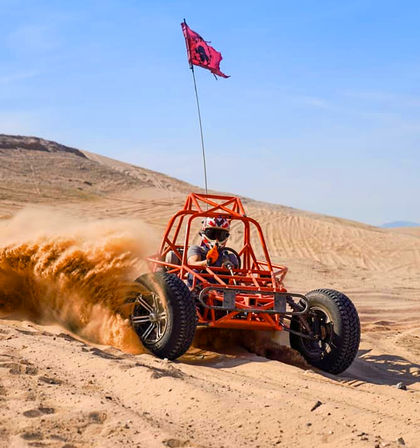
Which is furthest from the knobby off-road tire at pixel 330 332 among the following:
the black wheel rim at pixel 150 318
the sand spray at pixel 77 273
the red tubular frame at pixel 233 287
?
the sand spray at pixel 77 273

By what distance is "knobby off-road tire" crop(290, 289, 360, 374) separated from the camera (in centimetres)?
599

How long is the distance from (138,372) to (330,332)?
7.62 ft

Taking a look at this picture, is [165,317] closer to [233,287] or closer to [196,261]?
[233,287]

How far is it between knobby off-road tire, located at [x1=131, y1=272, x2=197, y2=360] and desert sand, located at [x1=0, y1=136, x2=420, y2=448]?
16cm

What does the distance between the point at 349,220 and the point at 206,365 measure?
41.7 meters

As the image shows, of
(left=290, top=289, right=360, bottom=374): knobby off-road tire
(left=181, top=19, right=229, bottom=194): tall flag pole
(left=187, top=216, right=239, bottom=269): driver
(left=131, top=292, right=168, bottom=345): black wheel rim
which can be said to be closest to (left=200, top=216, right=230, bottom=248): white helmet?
(left=187, top=216, right=239, bottom=269): driver

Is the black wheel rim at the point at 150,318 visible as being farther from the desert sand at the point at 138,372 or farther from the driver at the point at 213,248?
the driver at the point at 213,248

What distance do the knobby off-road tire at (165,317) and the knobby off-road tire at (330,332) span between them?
1301 mm

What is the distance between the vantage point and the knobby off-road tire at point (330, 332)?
5.99 metres

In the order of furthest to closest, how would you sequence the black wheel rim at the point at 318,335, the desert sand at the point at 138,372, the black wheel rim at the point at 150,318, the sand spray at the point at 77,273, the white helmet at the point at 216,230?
1. the white helmet at the point at 216,230
2. the sand spray at the point at 77,273
3. the black wheel rim at the point at 318,335
4. the black wheel rim at the point at 150,318
5. the desert sand at the point at 138,372

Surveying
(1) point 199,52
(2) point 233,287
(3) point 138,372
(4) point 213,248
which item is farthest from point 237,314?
(1) point 199,52

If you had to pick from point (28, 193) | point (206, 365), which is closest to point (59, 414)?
point (206, 365)

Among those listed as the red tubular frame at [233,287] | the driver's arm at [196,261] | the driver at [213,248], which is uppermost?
the driver at [213,248]

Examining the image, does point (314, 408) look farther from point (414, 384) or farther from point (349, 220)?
point (349, 220)
